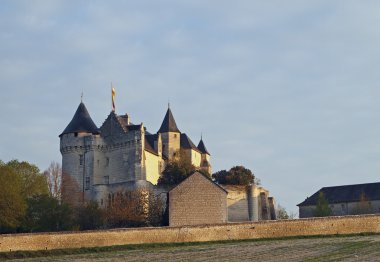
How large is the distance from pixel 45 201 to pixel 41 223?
1.68 meters

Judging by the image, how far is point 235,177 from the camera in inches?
2261

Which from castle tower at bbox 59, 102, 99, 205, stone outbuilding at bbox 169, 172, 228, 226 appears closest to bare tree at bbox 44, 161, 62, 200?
castle tower at bbox 59, 102, 99, 205

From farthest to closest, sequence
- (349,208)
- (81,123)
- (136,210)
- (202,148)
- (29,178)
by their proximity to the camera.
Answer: (202,148), (349,208), (81,123), (29,178), (136,210)

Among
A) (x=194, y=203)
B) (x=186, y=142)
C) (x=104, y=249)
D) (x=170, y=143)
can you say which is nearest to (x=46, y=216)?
(x=194, y=203)

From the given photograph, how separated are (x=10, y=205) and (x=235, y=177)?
692 inches

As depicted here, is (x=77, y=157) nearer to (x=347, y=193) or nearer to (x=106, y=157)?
(x=106, y=157)

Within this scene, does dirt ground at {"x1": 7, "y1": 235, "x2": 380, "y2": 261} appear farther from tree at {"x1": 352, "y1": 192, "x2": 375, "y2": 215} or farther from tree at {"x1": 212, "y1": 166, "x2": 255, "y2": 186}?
tree at {"x1": 352, "y1": 192, "x2": 375, "y2": 215}

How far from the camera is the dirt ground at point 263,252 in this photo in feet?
97.0

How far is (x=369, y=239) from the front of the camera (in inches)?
1455

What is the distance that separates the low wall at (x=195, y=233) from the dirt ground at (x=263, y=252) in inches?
78.9

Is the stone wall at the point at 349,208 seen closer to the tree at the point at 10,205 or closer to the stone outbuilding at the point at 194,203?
the stone outbuilding at the point at 194,203

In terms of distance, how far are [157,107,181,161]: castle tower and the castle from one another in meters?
0.74

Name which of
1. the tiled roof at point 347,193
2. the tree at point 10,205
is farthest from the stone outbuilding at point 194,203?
the tiled roof at point 347,193

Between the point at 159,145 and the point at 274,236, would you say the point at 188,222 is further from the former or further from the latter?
the point at 159,145
